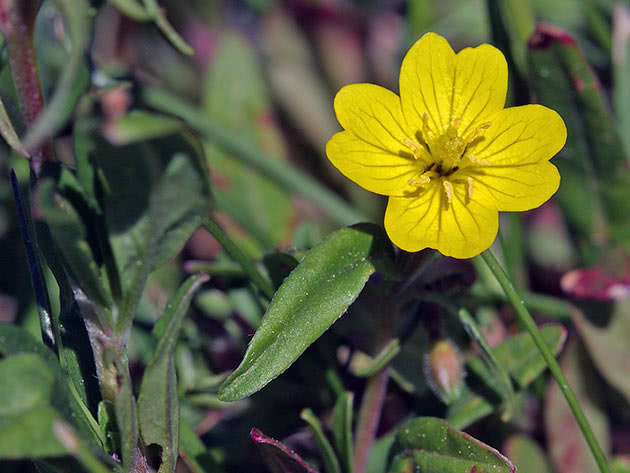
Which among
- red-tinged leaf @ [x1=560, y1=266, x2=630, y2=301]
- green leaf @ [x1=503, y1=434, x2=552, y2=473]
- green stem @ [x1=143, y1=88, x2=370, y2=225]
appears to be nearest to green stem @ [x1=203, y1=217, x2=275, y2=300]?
green stem @ [x1=143, y1=88, x2=370, y2=225]

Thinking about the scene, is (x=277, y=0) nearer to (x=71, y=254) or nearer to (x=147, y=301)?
(x=147, y=301)

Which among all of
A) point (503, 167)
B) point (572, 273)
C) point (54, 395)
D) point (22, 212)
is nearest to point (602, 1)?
point (572, 273)

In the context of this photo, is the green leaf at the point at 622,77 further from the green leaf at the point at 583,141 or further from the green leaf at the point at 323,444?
the green leaf at the point at 323,444

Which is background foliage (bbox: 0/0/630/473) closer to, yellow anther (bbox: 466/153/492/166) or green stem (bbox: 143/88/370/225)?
green stem (bbox: 143/88/370/225)

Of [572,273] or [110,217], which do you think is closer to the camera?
[110,217]

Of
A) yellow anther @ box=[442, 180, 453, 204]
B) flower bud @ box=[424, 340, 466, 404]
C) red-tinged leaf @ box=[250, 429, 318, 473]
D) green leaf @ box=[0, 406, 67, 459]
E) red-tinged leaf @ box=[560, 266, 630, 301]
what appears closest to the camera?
green leaf @ box=[0, 406, 67, 459]

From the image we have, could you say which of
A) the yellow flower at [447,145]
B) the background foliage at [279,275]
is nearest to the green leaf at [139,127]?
the background foliage at [279,275]
